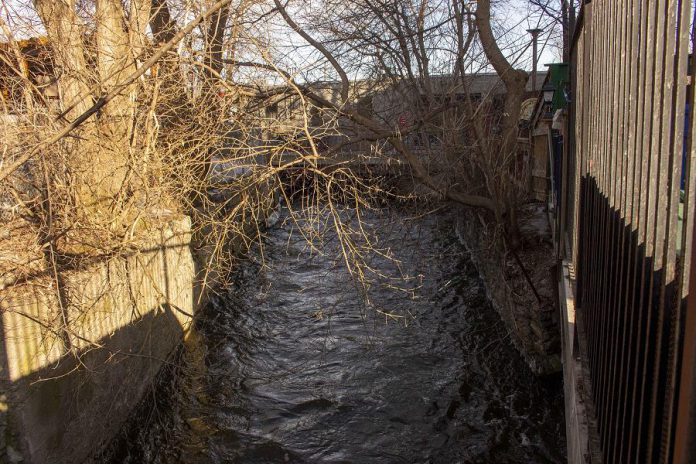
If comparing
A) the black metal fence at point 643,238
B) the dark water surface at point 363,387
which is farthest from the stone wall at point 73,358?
the black metal fence at point 643,238

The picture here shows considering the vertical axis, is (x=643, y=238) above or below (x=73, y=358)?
above

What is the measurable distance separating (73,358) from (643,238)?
609 centimetres

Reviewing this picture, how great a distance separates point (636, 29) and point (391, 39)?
378 inches

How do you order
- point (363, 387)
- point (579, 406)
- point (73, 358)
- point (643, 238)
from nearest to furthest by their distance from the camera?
point (643, 238), point (579, 406), point (73, 358), point (363, 387)

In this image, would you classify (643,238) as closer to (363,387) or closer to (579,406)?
(579,406)

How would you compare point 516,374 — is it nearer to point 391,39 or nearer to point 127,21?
point 391,39

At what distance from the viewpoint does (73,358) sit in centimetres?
659

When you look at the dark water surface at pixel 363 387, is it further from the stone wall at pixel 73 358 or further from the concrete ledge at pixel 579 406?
the concrete ledge at pixel 579 406

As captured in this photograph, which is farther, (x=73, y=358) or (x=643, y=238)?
(x=73, y=358)

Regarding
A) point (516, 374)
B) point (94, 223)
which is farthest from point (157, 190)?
point (516, 374)

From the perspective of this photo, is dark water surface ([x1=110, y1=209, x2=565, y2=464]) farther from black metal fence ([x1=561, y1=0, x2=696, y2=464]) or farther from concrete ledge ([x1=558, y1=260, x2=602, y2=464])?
black metal fence ([x1=561, y1=0, x2=696, y2=464])

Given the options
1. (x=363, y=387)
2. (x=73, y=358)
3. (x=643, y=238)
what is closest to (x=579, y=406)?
Result: (x=643, y=238)

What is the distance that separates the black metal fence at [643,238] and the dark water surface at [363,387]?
10.0ft

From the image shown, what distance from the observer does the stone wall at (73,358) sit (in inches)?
222
